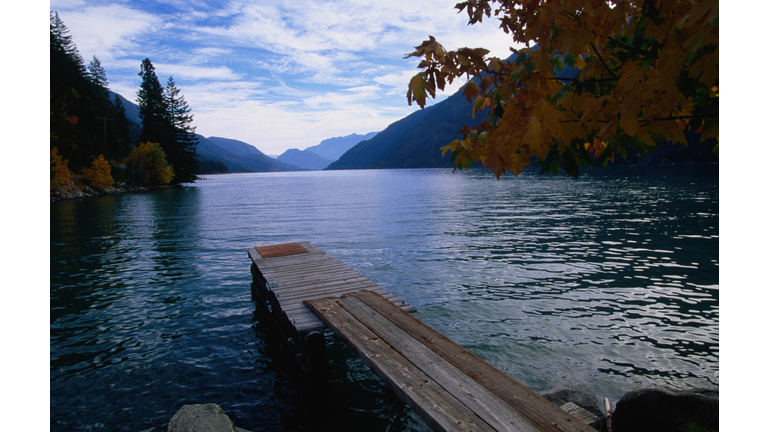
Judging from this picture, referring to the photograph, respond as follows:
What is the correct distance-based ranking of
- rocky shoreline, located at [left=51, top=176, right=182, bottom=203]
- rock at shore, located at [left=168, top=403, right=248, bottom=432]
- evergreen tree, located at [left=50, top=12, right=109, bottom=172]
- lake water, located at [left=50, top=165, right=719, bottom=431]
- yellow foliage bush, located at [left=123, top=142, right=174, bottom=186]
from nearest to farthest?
rock at shore, located at [left=168, top=403, right=248, bottom=432], lake water, located at [left=50, top=165, right=719, bottom=431], rocky shoreline, located at [left=51, top=176, right=182, bottom=203], evergreen tree, located at [left=50, top=12, right=109, bottom=172], yellow foliage bush, located at [left=123, top=142, right=174, bottom=186]

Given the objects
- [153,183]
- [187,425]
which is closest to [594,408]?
[187,425]

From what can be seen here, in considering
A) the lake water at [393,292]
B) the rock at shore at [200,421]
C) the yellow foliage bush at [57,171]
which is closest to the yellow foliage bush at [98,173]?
the yellow foliage bush at [57,171]

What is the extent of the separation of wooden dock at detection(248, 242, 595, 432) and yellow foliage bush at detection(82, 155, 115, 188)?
73777 mm

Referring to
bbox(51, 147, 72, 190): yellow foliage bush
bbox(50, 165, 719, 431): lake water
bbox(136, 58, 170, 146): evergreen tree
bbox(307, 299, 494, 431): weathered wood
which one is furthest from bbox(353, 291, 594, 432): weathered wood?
bbox(136, 58, 170, 146): evergreen tree

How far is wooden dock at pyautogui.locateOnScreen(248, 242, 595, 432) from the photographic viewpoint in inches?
186

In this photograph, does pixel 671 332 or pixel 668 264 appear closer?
pixel 671 332

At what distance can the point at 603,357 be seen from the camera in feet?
30.1

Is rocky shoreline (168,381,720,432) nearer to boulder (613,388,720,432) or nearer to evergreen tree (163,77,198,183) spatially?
boulder (613,388,720,432)

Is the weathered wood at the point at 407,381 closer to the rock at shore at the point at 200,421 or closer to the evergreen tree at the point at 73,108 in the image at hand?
the rock at shore at the point at 200,421

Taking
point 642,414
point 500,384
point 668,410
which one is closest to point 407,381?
point 500,384

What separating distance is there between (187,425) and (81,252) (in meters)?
20.5

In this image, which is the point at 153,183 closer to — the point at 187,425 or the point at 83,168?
the point at 83,168

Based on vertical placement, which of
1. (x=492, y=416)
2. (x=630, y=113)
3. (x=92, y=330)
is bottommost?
(x=92, y=330)

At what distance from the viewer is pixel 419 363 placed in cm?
608
